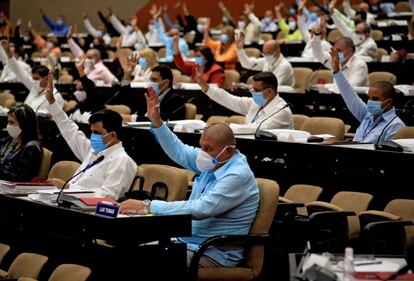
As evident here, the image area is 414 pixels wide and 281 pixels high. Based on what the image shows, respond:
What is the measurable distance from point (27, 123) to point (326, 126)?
2.47 meters

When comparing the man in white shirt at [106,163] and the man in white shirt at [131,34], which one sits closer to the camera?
the man in white shirt at [106,163]

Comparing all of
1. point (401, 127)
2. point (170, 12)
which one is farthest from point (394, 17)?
point (401, 127)

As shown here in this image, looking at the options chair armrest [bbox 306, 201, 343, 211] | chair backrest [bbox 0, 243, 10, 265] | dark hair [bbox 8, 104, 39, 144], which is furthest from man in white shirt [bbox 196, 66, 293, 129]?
chair backrest [bbox 0, 243, 10, 265]

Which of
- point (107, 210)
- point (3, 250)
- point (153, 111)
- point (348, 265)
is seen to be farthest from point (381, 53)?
point (348, 265)

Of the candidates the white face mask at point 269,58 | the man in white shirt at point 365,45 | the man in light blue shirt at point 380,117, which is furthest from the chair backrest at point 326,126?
the man in white shirt at point 365,45

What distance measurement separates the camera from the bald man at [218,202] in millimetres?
5152

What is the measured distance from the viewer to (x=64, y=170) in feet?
22.7

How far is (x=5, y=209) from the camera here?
588cm

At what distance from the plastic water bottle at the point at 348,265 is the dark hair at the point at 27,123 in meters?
3.92

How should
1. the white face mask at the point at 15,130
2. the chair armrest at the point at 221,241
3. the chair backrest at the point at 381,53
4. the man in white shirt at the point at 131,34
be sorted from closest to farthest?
the chair armrest at the point at 221,241 → the white face mask at the point at 15,130 → the chair backrest at the point at 381,53 → the man in white shirt at the point at 131,34

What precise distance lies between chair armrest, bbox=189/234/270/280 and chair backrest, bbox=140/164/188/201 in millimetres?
723

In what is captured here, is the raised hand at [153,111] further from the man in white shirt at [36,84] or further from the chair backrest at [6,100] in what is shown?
the chair backrest at [6,100]

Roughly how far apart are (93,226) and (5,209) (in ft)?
3.74

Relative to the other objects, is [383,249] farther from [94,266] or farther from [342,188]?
[342,188]
